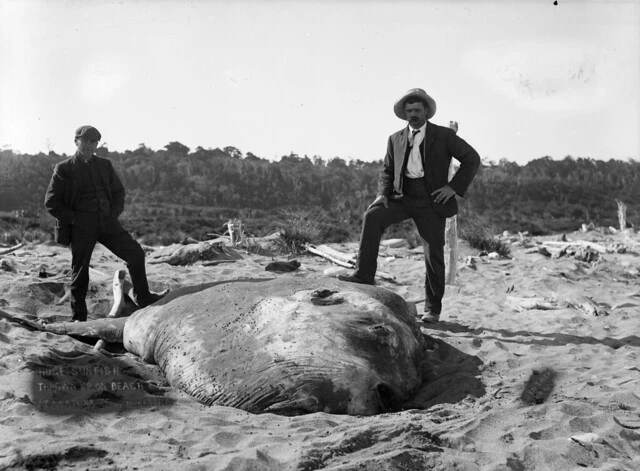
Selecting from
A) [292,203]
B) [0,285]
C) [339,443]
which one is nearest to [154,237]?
[0,285]

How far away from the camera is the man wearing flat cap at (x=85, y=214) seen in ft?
18.4

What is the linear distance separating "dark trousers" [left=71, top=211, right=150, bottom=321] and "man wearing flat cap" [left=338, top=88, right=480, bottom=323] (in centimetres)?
198

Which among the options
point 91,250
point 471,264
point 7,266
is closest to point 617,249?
point 471,264

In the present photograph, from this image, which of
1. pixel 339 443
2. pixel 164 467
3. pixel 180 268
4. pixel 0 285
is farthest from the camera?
pixel 180 268

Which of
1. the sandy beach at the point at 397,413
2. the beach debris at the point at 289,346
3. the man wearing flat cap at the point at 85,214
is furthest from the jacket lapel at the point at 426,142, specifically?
the man wearing flat cap at the point at 85,214

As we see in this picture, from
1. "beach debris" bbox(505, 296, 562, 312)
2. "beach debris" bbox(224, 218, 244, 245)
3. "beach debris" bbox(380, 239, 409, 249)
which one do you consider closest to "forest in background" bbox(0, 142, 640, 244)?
"beach debris" bbox(380, 239, 409, 249)

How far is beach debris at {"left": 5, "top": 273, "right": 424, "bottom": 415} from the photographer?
130 inches

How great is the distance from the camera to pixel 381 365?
3.52 m

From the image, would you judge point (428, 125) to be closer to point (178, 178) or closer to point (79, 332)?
point (79, 332)

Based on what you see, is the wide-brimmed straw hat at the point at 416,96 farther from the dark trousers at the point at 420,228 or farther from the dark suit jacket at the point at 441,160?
the dark trousers at the point at 420,228

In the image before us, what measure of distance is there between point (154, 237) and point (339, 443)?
15014 millimetres

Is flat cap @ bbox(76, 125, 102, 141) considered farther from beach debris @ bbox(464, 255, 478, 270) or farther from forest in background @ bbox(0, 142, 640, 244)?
forest in background @ bbox(0, 142, 640, 244)

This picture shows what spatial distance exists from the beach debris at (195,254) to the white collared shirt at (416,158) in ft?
15.1

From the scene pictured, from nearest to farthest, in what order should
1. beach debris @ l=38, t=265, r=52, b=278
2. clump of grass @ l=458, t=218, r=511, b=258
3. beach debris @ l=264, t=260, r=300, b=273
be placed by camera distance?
beach debris @ l=38, t=265, r=52, b=278 < beach debris @ l=264, t=260, r=300, b=273 < clump of grass @ l=458, t=218, r=511, b=258
